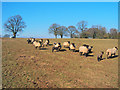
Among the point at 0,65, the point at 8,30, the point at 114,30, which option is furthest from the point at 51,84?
the point at 114,30

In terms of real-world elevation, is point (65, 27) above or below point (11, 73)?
above

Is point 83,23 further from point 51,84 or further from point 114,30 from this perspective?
point 51,84

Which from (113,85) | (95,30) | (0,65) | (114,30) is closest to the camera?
(113,85)

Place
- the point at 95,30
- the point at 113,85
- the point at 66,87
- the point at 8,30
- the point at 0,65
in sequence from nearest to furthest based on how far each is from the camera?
the point at 66,87 → the point at 113,85 → the point at 0,65 → the point at 8,30 → the point at 95,30

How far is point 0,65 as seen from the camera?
9.62 meters

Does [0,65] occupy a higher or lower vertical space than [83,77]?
higher

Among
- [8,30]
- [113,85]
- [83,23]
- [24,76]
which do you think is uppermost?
[83,23]

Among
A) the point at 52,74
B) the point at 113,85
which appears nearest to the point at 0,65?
the point at 52,74

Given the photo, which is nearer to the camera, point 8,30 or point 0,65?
point 0,65

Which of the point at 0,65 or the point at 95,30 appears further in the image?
the point at 95,30

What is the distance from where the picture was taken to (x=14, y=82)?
23.3 ft

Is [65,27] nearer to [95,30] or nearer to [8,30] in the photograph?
[95,30]

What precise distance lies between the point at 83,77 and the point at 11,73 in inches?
200

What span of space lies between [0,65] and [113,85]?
8.59 meters
